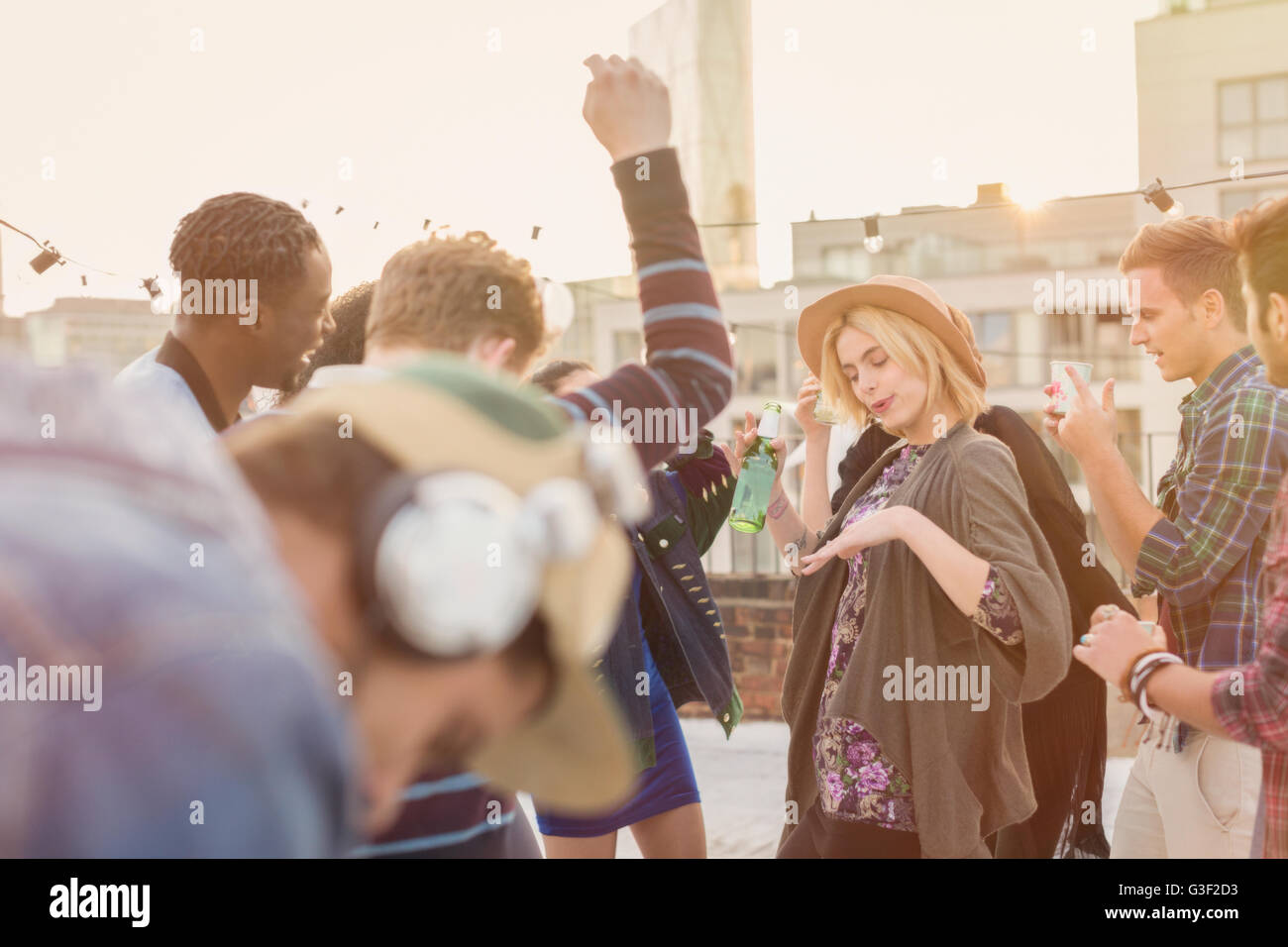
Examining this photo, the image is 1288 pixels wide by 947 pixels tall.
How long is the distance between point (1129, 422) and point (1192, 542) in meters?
33.3

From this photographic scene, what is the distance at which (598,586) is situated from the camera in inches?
21.9

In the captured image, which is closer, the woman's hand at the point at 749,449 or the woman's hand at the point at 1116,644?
the woman's hand at the point at 1116,644

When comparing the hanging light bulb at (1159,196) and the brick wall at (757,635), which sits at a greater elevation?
the hanging light bulb at (1159,196)

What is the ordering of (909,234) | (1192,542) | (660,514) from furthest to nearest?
(909,234), (660,514), (1192,542)

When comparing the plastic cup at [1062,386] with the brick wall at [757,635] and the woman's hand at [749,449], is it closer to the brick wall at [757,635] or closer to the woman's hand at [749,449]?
the woman's hand at [749,449]

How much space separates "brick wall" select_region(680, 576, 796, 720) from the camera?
6.75 m

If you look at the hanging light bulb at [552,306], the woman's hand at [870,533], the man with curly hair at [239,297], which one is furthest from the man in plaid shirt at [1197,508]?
the man with curly hair at [239,297]

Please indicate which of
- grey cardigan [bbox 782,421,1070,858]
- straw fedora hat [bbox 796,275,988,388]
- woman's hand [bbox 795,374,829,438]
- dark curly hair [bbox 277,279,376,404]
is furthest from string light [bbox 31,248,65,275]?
grey cardigan [bbox 782,421,1070,858]

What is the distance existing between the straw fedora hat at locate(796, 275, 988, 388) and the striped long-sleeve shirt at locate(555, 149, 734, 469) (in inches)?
55.1

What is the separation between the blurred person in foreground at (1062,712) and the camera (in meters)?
2.75

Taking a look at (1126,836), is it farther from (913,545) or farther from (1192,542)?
(913,545)

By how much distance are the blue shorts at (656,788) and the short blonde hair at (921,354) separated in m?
0.89

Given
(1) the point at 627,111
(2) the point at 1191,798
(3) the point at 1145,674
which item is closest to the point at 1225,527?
(2) the point at 1191,798

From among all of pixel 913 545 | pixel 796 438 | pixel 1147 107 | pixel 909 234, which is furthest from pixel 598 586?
pixel 909 234
